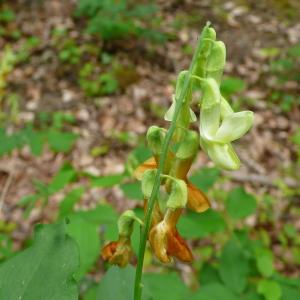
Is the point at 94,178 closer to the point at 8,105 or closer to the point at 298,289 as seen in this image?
the point at 298,289

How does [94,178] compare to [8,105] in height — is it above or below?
above

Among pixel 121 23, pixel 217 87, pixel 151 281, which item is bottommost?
pixel 121 23

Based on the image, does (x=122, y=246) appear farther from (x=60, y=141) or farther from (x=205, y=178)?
(x=60, y=141)

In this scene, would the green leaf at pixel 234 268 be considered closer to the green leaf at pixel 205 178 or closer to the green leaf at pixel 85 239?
the green leaf at pixel 205 178

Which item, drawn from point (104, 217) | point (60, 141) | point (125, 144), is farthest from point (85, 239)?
point (125, 144)

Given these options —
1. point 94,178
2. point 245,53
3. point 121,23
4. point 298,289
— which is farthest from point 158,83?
point 298,289

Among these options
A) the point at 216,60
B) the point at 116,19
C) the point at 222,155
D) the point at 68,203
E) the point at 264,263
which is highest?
the point at 216,60

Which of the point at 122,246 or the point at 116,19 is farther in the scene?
the point at 116,19
